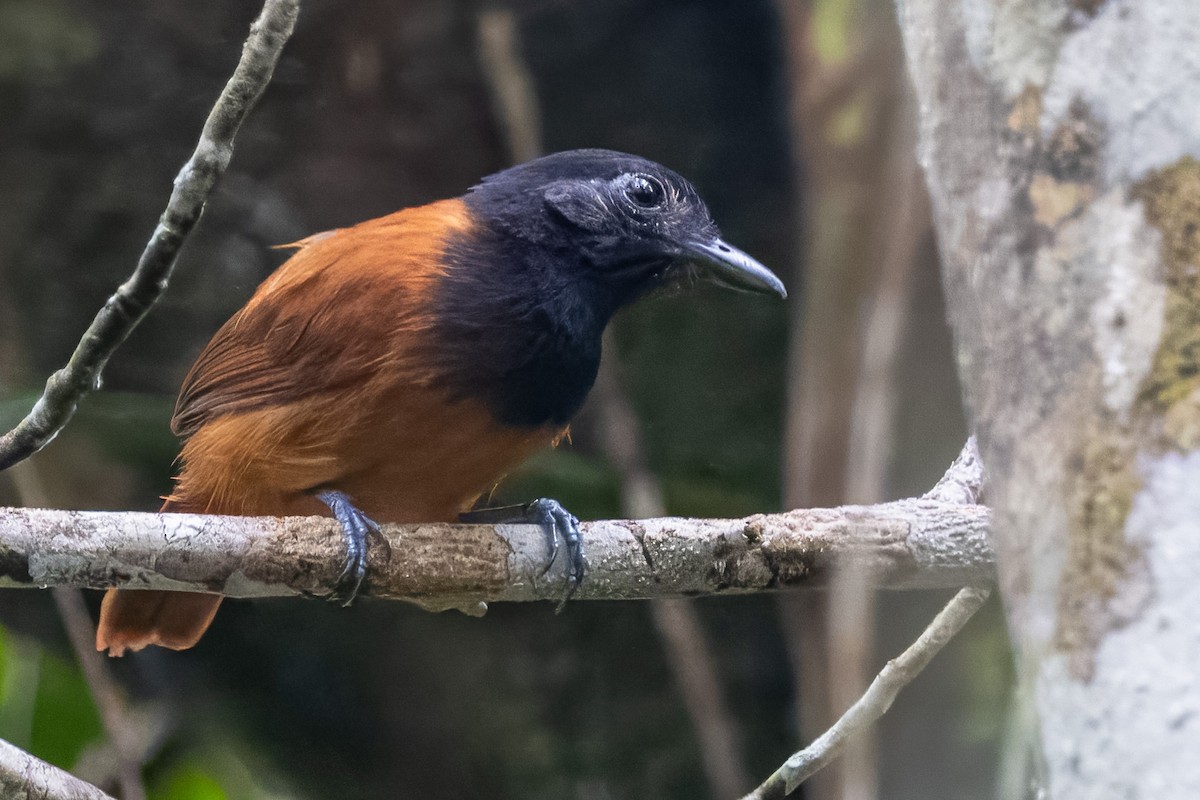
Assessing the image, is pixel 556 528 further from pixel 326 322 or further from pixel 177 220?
pixel 177 220

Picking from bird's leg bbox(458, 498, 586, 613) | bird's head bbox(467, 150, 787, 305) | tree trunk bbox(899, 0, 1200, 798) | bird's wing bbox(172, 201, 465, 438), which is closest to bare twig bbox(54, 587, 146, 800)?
bird's wing bbox(172, 201, 465, 438)

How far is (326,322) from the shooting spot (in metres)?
1.38

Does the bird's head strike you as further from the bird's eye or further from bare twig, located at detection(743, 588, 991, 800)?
bare twig, located at detection(743, 588, 991, 800)

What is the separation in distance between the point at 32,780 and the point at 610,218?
35.8 inches

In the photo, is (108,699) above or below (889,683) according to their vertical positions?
below

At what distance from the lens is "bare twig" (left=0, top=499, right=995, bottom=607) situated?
1104mm

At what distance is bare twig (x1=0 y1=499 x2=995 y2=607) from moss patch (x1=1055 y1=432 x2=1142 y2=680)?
62cm

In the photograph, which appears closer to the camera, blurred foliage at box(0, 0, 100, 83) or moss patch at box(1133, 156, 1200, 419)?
moss patch at box(1133, 156, 1200, 419)

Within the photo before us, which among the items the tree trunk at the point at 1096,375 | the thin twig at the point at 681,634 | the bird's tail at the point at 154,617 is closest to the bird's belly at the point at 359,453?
the bird's tail at the point at 154,617

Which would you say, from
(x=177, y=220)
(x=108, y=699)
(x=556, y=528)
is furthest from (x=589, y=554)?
(x=108, y=699)

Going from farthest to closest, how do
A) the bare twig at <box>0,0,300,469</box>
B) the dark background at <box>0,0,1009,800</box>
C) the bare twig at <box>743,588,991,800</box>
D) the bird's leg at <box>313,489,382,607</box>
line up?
the dark background at <box>0,0,1009,800</box> → the bird's leg at <box>313,489,382,607</box> → the bare twig at <box>743,588,991,800</box> → the bare twig at <box>0,0,300,469</box>

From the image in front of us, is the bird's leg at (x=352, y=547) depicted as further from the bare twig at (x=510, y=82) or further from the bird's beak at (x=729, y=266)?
the bare twig at (x=510, y=82)

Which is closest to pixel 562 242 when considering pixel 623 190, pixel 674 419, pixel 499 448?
pixel 623 190

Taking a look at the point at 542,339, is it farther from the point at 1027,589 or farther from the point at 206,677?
the point at 206,677
